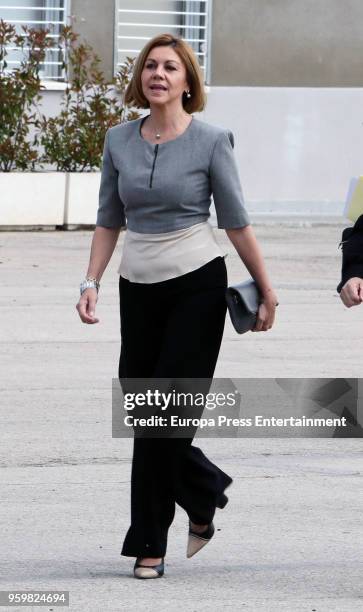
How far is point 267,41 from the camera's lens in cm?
1838

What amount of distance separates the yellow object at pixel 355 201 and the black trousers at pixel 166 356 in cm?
51

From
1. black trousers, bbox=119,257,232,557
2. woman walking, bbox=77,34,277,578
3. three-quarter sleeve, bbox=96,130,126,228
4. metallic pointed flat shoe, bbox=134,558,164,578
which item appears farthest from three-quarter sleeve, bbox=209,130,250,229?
metallic pointed flat shoe, bbox=134,558,164,578

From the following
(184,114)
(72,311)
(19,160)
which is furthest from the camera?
(19,160)

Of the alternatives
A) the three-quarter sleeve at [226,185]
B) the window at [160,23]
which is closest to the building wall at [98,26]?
the window at [160,23]

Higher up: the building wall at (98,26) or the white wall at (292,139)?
the building wall at (98,26)

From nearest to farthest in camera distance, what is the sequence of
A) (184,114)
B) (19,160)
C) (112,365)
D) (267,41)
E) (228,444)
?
(184,114), (228,444), (112,365), (19,160), (267,41)

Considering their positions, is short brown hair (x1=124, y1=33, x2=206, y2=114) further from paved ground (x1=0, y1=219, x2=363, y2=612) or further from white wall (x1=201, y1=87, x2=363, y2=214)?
white wall (x1=201, y1=87, x2=363, y2=214)

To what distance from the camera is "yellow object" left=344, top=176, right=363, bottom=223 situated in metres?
4.89

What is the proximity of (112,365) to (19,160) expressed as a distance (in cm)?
747

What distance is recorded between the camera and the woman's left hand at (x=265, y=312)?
4.78m

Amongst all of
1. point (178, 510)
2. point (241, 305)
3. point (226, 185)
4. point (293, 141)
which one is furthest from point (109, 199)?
point (293, 141)

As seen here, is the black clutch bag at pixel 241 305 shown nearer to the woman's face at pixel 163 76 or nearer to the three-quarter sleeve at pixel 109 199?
the three-quarter sleeve at pixel 109 199

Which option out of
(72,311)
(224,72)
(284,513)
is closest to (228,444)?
(284,513)

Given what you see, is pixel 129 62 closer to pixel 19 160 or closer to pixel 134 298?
pixel 19 160
